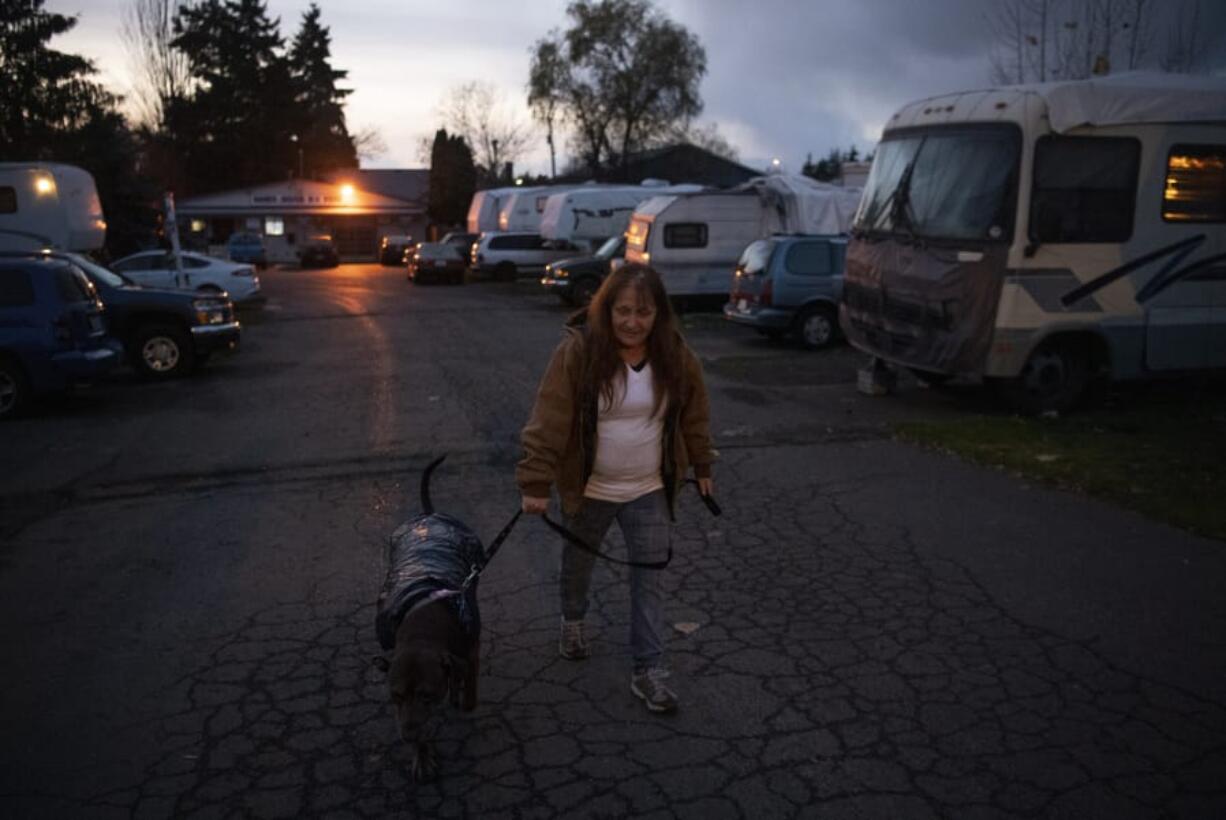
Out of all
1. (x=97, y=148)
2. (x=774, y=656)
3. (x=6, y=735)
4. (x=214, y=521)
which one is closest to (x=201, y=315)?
(x=214, y=521)

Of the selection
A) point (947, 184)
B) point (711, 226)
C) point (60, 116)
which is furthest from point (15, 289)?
point (60, 116)

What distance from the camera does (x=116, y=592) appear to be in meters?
5.46

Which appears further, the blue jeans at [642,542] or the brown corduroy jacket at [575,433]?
the blue jeans at [642,542]

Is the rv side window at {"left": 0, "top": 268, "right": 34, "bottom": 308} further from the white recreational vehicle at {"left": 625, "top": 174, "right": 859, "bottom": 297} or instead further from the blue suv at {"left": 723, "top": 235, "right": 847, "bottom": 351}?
the white recreational vehicle at {"left": 625, "top": 174, "right": 859, "bottom": 297}

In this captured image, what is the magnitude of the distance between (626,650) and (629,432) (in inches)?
50.2

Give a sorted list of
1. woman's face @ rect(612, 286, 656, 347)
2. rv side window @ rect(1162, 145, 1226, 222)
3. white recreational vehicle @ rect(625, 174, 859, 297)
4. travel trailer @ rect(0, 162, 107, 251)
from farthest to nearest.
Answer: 1. white recreational vehicle @ rect(625, 174, 859, 297)
2. travel trailer @ rect(0, 162, 107, 251)
3. rv side window @ rect(1162, 145, 1226, 222)
4. woman's face @ rect(612, 286, 656, 347)

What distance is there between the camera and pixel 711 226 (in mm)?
20906

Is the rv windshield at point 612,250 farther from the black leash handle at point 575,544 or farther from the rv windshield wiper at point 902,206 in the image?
the black leash handle at point 575,544

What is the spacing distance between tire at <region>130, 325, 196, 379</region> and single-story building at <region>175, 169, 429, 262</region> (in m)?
40.9

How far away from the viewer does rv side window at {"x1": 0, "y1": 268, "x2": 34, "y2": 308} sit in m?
10.8

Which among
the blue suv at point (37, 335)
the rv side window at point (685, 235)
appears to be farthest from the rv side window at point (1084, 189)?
the rv side window at point (685, 235)

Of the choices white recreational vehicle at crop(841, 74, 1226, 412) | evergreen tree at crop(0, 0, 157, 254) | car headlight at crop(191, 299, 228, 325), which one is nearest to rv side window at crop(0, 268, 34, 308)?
car headlight at crop(191, 299, 228, 325)

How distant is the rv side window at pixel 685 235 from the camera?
67.6 feet

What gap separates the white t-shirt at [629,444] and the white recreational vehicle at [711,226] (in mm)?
16828
